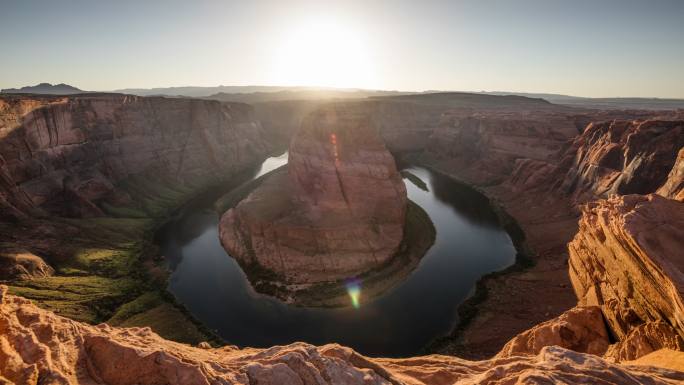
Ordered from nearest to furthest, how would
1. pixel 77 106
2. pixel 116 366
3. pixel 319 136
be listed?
1. pixel 116 366
2. pixel 319 136
3. pixel 77 106

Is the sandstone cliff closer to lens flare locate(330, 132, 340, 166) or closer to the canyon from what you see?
the canyon

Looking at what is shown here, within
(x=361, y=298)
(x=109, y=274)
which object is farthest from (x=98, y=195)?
(x=361, y=298)

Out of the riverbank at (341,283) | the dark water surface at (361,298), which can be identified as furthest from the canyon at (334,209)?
the dark water surface at (361,298)

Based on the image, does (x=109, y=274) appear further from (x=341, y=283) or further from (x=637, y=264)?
(x=637, y=264)

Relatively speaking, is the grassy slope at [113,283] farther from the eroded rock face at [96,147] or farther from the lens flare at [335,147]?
the lens flare at [335,147]

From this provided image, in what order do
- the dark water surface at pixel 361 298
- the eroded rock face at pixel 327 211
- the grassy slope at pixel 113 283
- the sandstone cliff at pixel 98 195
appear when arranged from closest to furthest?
the dark water surface at pixel 361 298
the grassy slope at pixel 113 283
the sandstone cliff at pixel 98 195
the eroded rock face at pixel 327 211

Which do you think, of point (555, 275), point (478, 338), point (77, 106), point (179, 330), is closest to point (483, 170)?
point (555, 275)

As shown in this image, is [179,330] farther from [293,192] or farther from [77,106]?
[77,106]

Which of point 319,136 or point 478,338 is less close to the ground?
point 319,136
